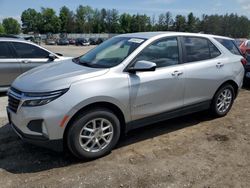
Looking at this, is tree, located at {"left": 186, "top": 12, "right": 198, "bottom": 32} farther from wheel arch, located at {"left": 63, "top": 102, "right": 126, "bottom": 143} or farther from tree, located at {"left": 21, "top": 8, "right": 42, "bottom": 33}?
wheel arch, located at {"left": 63, "top": 102, "right": 126, "bottom": 143}

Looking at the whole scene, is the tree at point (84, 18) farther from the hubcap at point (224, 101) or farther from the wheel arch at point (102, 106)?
the wheel arch at point (102, 106)

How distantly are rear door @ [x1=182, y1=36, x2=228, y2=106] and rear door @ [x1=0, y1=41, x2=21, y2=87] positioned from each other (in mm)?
4597

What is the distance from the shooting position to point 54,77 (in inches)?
163

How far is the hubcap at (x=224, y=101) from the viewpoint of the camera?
598cm

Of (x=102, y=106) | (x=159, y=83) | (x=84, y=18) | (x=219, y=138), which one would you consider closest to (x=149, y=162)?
(x=102, y=106)

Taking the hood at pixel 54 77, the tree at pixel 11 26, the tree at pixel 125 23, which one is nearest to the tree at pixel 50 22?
the tree at pixel 11 26

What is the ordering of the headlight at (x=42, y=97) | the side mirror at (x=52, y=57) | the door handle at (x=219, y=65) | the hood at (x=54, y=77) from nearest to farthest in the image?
the headlight at (x=42, y=97), the hood at (x=54, y=77), the door handle at (x=219, y=65), the side mirror at (x=52, y=57)

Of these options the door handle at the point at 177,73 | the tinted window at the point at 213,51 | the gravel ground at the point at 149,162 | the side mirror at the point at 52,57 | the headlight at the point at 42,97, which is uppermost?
the tinted window at the point at 213,51

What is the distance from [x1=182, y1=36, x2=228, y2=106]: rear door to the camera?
5.21 metres

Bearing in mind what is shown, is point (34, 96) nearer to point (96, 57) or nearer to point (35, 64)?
point (96, 57)

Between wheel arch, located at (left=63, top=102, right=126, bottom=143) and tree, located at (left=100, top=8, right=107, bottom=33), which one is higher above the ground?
tree, located at (left=100, top=8, right=107, bottom=33)

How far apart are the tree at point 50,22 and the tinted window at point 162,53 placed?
11371 centimetres

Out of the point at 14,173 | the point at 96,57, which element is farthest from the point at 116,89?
the point at 14,173

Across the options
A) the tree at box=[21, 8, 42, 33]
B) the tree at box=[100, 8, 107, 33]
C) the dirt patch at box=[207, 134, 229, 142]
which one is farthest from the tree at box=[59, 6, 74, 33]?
the dirt patch at box=[207, 134, 229, 142]
